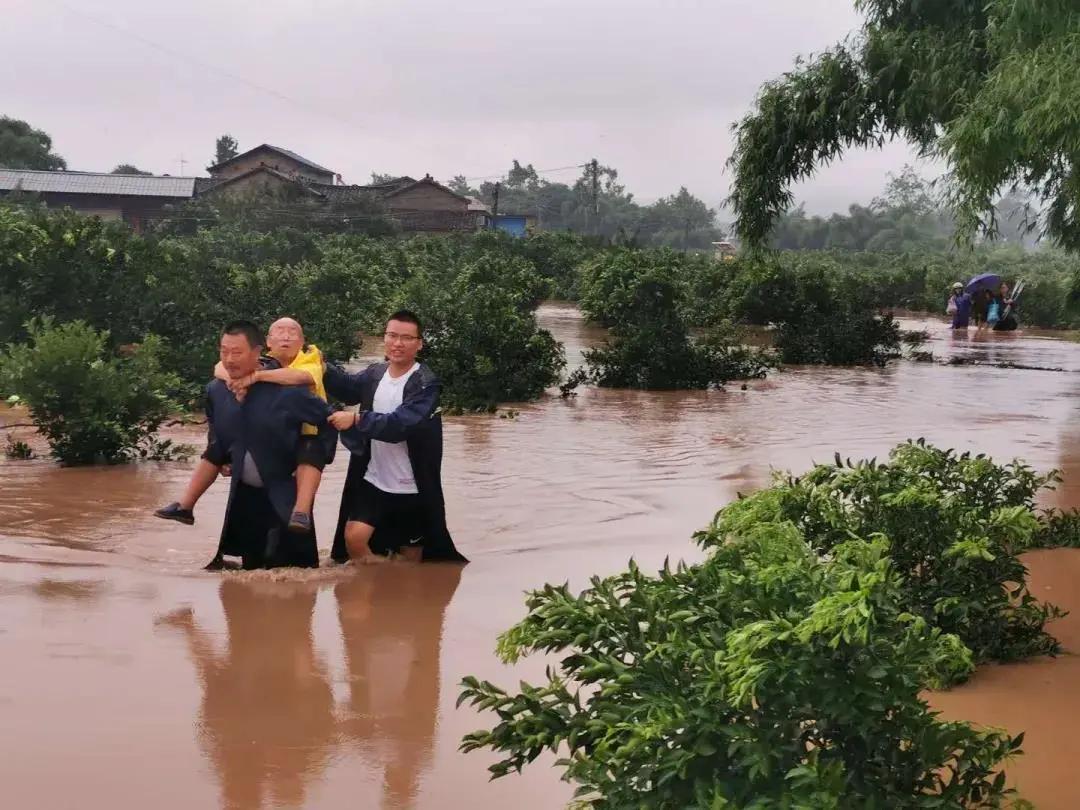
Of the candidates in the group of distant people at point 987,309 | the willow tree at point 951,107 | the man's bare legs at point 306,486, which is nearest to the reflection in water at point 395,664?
the man's bare legs at point 306,486

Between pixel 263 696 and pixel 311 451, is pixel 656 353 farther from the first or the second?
pixel 263 696

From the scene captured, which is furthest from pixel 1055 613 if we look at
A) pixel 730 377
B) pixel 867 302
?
pixel 867 302

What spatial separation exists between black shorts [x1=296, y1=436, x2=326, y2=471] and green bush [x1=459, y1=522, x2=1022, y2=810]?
11.4ft

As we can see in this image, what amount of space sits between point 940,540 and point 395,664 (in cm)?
230

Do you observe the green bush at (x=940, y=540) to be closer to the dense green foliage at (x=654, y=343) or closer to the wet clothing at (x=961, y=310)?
the dense green foliage at (x=654, y=343)

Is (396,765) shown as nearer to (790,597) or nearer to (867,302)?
(790,597)

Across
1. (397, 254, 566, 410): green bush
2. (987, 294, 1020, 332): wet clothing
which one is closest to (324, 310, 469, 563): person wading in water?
(397, 254, 566, 410): green bush

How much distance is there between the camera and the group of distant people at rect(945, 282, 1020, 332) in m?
33.3

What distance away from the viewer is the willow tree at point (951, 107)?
7.54 metres

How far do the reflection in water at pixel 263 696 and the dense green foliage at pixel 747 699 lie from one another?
117 cm

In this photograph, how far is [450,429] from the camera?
13.9 meters

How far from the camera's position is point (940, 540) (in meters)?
5.30

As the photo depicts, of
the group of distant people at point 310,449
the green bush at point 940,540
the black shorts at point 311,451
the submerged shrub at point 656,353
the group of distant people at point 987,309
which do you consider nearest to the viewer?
the green bush at point 940,540

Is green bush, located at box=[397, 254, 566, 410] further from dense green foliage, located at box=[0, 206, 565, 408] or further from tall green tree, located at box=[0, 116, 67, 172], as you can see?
tall green tree, located at box=[0, 116, 67, 172]
